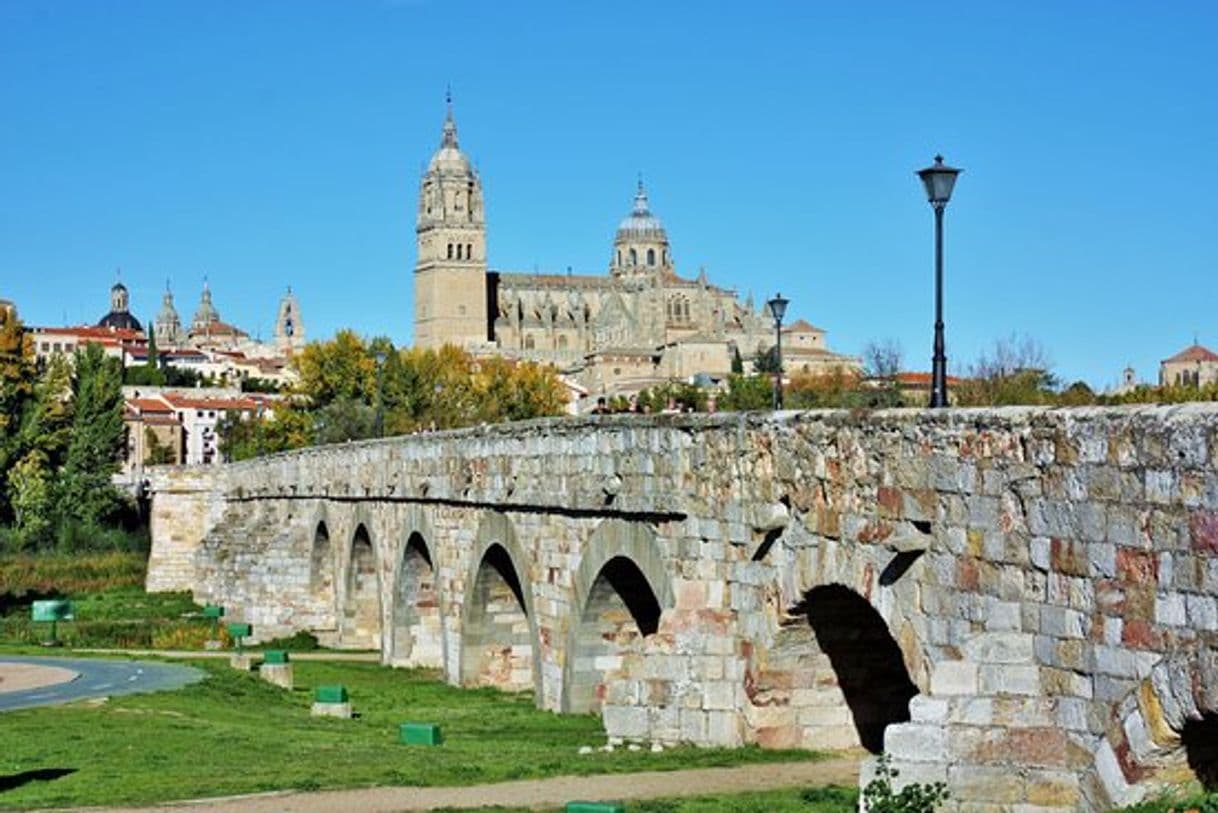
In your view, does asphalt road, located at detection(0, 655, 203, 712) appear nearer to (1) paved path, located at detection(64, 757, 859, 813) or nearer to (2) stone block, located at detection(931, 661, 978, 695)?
(1) paved path, located at detection(64, 757, 859, 813)

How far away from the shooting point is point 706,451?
1886cm

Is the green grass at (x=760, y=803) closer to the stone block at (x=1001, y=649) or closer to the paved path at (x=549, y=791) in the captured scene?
the paved path at (x=549, y=791)

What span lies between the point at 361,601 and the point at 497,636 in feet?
38.7

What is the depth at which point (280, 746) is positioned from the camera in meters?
21.6

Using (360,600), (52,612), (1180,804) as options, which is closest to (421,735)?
(1180,804)

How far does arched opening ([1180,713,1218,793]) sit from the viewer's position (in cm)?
1085

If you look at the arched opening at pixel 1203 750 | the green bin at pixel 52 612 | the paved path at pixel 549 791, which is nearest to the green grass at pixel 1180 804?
the arched opening at pixel 1203 750

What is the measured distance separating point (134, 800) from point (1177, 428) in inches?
395

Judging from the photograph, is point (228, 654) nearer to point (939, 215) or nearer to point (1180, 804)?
point (939, 215)

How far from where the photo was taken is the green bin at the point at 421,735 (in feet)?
71.7

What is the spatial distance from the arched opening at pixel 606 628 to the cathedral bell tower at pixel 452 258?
172m

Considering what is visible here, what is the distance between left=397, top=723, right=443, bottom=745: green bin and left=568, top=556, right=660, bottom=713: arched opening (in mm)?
2185

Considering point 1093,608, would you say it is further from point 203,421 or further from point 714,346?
point 714,346

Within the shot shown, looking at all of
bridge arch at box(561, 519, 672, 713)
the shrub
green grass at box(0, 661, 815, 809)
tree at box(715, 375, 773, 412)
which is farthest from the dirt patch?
tree at box(715, 375, 773, 412)
